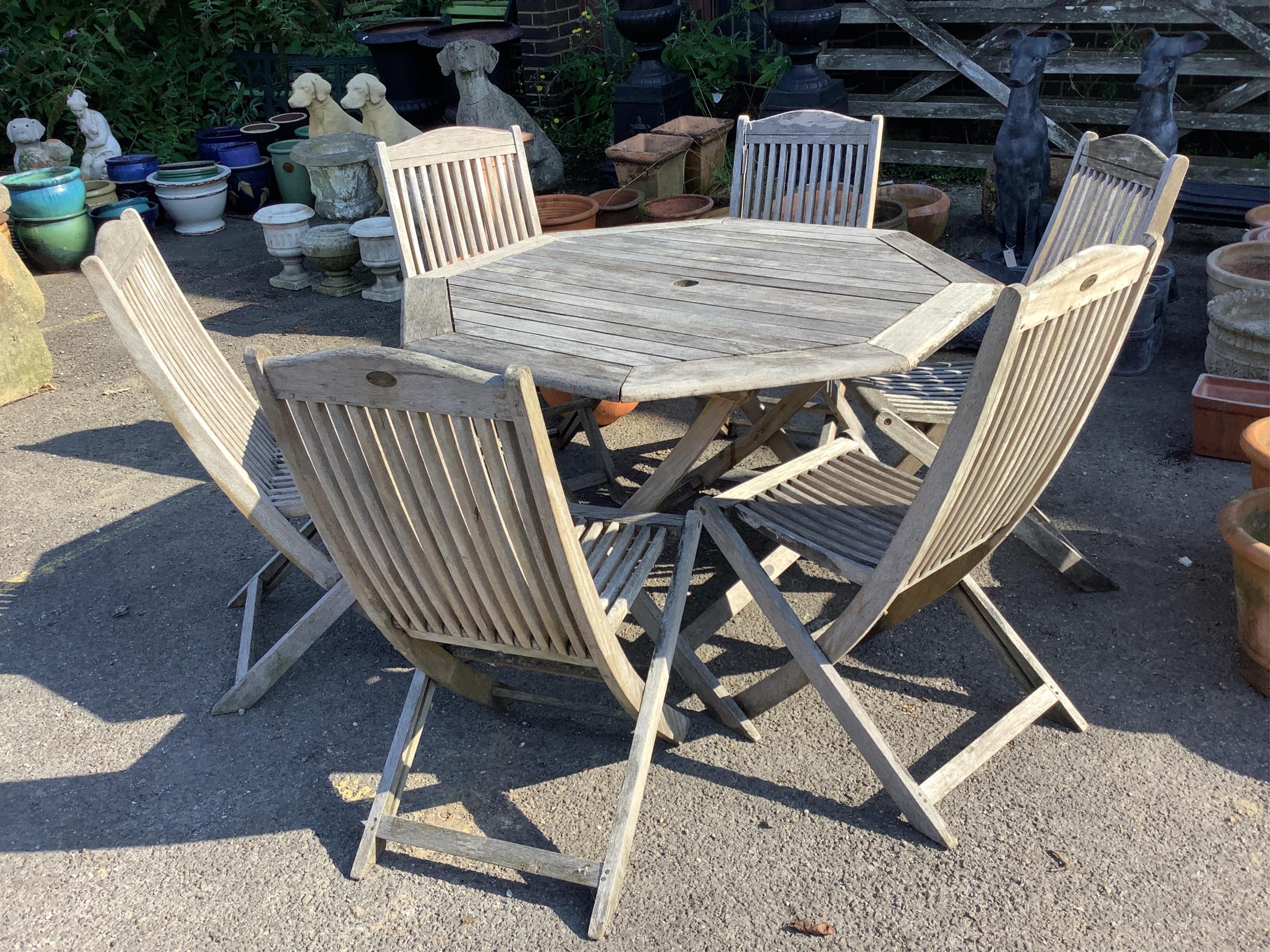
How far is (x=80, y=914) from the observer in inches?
88.8

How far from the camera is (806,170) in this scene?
3912 mm

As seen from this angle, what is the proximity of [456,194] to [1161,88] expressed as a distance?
129 inches

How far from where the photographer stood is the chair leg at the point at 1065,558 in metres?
2.99

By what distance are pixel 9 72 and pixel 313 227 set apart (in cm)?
427

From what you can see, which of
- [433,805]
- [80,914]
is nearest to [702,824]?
[433,805]

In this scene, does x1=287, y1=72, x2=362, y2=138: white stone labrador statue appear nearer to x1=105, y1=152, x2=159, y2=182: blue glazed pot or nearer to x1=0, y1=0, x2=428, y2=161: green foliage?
x1=105, y1=152, x2=159, y2=182: blue glazed pot

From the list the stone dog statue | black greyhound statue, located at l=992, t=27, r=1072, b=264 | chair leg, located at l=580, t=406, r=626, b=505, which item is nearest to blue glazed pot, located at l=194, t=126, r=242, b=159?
the stone dog statue

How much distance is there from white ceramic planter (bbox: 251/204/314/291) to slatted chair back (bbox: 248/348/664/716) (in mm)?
4573

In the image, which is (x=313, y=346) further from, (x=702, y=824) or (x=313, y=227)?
(x=702, y=824)

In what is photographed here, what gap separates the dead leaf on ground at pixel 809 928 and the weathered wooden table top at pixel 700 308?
1.14 m

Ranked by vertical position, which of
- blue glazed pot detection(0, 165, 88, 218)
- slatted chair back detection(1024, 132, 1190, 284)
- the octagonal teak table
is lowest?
blue glazed pot detection(0, 165, 88, 218)

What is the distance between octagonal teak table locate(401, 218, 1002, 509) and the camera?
2.37m

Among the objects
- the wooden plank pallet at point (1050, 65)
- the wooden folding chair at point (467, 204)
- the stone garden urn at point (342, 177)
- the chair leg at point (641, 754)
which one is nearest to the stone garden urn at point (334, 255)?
the stone garden urn at point (342, 177)

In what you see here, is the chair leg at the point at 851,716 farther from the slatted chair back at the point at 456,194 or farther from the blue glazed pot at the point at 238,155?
the blue glazed pot at the point at 238,155
